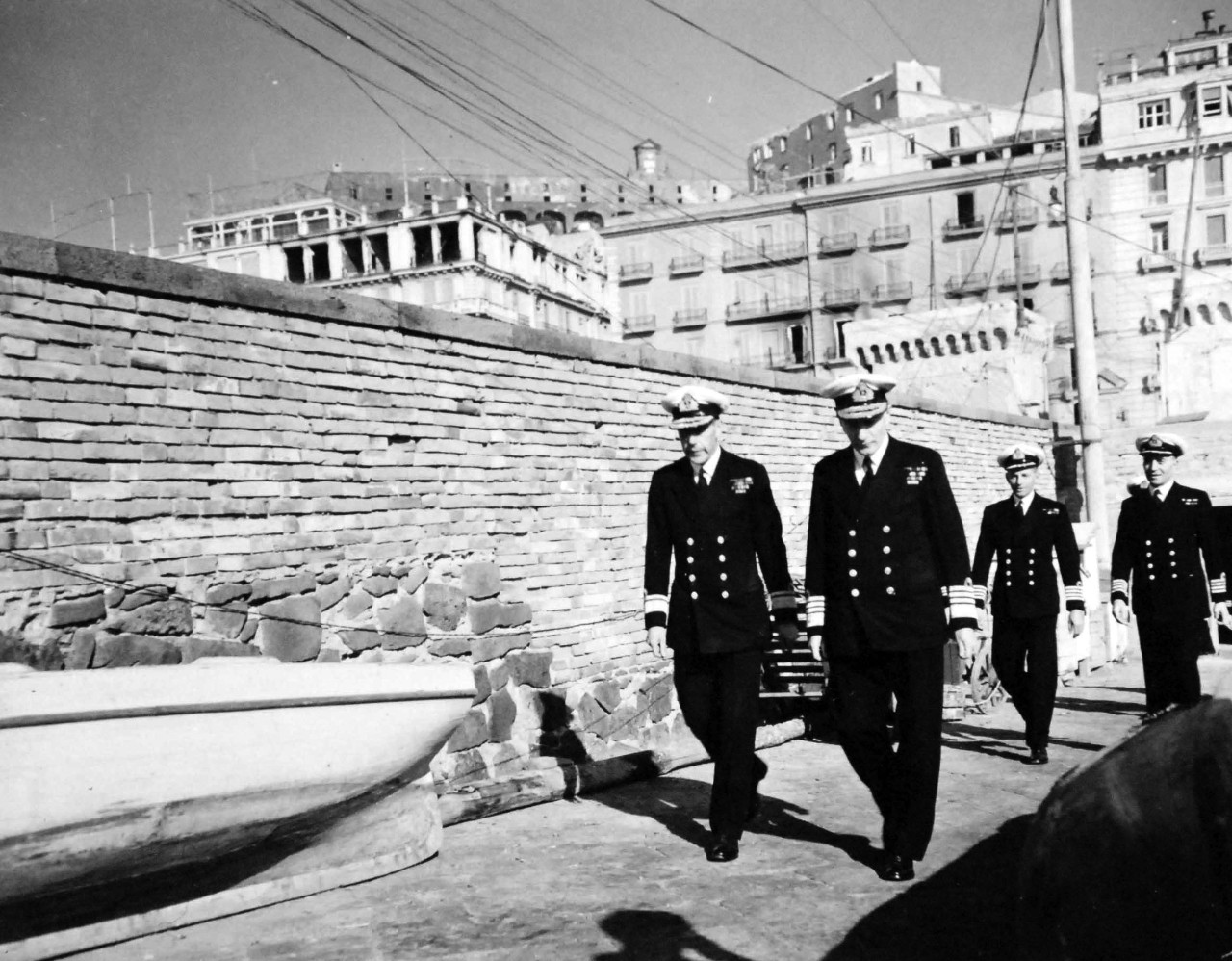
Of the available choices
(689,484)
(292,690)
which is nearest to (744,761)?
(689,484)

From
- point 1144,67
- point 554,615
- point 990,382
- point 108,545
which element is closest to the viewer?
point 108,545

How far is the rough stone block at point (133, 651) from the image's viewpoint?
5.20 meters

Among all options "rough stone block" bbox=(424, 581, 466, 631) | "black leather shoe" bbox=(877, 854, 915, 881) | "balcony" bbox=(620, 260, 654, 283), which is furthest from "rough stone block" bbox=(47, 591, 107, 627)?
"balcony" bbox=(620, 260, 654, 283)

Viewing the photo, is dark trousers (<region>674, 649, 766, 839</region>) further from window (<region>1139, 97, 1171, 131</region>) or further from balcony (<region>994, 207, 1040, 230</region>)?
window (<region>1139, 97, 1171, 131</region>)

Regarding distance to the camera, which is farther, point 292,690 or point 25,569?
point 25,569

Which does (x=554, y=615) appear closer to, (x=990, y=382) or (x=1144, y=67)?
(x=990, y=382)

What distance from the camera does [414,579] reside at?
697cm

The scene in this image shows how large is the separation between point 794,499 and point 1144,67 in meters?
62.2

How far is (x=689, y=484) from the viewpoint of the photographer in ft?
17.5

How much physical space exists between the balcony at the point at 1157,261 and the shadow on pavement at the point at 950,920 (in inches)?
2198

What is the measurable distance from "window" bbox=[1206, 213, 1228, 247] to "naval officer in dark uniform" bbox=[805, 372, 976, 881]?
57.2 metres

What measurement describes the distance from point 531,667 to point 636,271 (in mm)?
55726

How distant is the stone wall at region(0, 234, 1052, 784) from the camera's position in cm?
514

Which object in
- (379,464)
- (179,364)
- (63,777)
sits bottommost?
(63,777)
